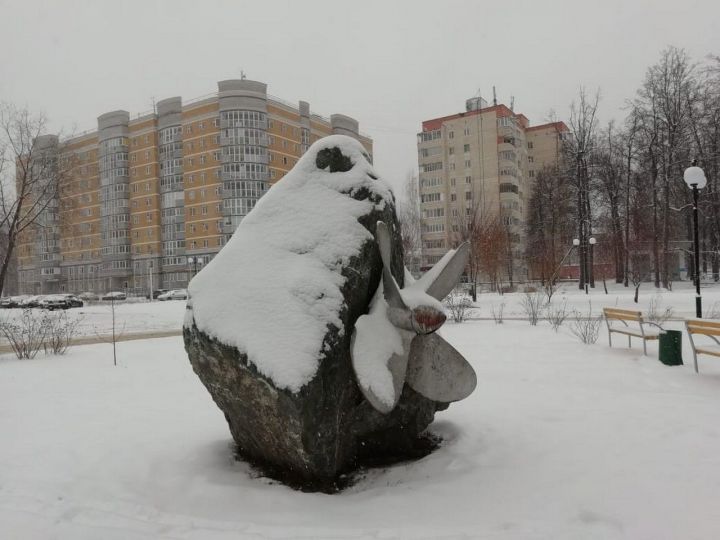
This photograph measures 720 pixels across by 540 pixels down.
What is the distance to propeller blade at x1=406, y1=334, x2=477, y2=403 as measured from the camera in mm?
3631

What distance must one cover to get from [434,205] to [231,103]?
26.1 m

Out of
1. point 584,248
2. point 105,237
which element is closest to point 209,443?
point 584,248

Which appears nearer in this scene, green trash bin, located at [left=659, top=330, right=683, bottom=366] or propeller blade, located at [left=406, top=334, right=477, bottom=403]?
propeller blade, located at [left=406, top=334, right=477, bottom=403]

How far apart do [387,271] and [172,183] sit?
56.5m

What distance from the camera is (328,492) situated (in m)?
3.25

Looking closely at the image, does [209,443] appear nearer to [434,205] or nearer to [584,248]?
[584,248]

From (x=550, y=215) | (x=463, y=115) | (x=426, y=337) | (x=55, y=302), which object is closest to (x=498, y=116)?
(x=463, y=115)

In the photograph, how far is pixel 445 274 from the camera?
12.7 ft

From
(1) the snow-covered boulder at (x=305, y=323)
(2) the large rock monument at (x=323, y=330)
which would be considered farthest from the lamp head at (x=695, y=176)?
(1) the snow-covered boulder at (x=305, y=323)

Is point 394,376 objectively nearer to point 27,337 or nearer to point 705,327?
point 705,327

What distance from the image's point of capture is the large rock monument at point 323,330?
3.10 meters

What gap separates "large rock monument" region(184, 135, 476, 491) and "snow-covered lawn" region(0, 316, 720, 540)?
13.8 inches

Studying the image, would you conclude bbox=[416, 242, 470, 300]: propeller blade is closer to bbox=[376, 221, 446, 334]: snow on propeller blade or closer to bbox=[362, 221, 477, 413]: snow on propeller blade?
bbox=[362, 221, 477, 413]: snow on propeller blade

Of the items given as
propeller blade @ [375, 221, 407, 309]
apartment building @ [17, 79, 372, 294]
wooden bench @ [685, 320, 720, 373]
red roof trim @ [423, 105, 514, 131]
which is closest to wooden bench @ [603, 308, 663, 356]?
wooden bench @ [685, 320, 720, 373]
